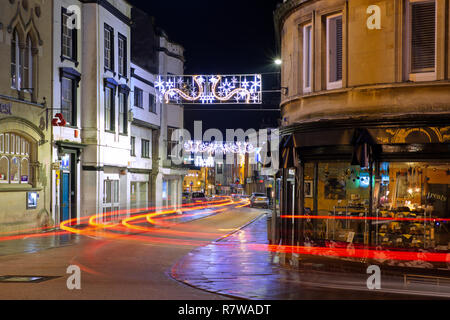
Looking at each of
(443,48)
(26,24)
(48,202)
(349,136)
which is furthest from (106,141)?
(443,48)

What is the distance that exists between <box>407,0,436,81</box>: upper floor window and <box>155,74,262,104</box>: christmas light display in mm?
12121

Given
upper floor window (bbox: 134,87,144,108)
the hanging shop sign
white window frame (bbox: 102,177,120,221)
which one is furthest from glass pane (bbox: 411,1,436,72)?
upper floor window (bbox: 134,87,144,108)

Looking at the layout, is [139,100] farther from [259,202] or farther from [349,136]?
[349,136]

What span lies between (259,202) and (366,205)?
116 ft

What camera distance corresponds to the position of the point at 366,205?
15.5m

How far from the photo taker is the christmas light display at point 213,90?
26641mm

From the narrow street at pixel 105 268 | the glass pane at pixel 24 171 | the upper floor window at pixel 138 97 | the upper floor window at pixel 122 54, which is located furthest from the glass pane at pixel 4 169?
the upper floor window at pixel 138 97

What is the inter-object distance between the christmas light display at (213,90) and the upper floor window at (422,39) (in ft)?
39.8

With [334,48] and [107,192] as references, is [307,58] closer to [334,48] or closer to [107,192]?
[334,48]

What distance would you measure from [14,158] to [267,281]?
1591cm

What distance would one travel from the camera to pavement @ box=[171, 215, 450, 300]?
1041cm

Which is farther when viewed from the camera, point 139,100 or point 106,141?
point 139,100

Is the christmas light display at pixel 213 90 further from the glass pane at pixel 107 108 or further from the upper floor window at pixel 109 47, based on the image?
the upper floor window at pixel 109 47

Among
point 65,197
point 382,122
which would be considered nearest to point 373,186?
point 382,122
